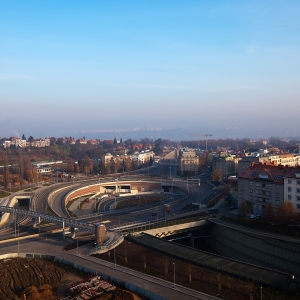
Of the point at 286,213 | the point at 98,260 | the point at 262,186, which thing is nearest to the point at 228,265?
the point at 98,260

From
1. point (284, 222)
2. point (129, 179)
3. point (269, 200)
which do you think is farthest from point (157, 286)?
point (129, 179)

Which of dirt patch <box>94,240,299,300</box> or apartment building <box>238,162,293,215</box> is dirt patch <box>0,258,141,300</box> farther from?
apartment building <box>238,162,293,215</box>

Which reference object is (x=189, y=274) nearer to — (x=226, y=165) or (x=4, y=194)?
(x=4, y=194)

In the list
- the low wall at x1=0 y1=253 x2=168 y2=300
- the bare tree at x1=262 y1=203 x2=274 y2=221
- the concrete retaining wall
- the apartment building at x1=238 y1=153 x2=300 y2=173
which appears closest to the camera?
the low wall at x1=0 y1=253 x2=168 y2=300

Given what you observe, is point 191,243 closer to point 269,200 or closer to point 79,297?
point 269,200

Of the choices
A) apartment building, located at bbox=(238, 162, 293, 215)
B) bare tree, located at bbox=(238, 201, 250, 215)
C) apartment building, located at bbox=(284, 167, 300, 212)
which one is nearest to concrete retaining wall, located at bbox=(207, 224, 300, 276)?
bare tree, located at bbox=(238, 201, 250, 215)

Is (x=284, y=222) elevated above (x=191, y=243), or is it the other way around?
(x=284, y=222)

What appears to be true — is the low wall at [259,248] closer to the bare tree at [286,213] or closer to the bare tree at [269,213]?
the bare tree at [269,213]

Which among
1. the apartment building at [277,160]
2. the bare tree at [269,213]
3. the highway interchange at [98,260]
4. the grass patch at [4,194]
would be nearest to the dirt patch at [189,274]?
the highway interchange at [98,260]
